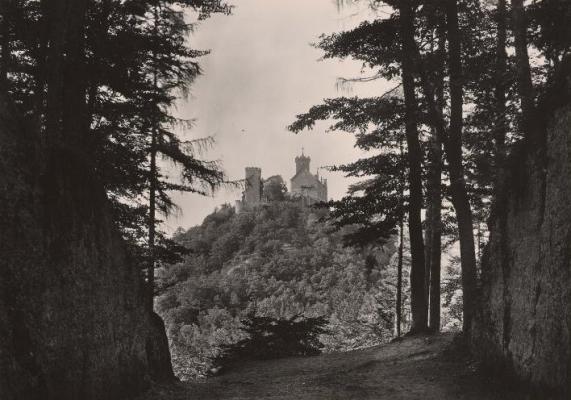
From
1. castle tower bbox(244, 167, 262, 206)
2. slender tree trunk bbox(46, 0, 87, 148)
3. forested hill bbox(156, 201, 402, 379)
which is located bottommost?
forested hill bbox(156, 201, 402, 379)

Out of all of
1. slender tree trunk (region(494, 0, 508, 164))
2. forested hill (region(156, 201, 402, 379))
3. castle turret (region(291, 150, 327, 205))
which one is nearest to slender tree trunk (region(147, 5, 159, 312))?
slender tree trunk (region(494, 0, 508, 164))

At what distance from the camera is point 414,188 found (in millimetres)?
14164

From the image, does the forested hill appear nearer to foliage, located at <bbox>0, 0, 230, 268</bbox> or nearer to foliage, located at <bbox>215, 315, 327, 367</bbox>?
foliage, located at <bbox>215, 315, 327, 367</bbox>

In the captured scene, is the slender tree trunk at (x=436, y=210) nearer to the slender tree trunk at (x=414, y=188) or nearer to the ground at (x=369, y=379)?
the slender tree trunk at (x=414, y=188)

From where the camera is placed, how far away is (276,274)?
66.6 meters

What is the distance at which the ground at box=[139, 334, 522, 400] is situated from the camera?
7.53 meters

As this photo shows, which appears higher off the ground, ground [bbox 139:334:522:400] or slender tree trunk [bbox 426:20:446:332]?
slender tree trunk [bbox 426:20:446:332]

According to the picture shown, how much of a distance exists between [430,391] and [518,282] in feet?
7.23

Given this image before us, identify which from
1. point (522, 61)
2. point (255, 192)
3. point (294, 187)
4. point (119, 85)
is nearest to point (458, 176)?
point (522, 61)

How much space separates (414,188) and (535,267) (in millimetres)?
8120

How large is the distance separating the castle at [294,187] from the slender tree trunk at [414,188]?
3167 inches

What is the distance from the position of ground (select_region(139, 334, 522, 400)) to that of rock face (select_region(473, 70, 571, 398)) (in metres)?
0.66

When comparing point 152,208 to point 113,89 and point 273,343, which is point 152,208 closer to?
point 113,89

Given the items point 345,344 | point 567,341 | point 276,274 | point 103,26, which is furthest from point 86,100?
point 276,274
